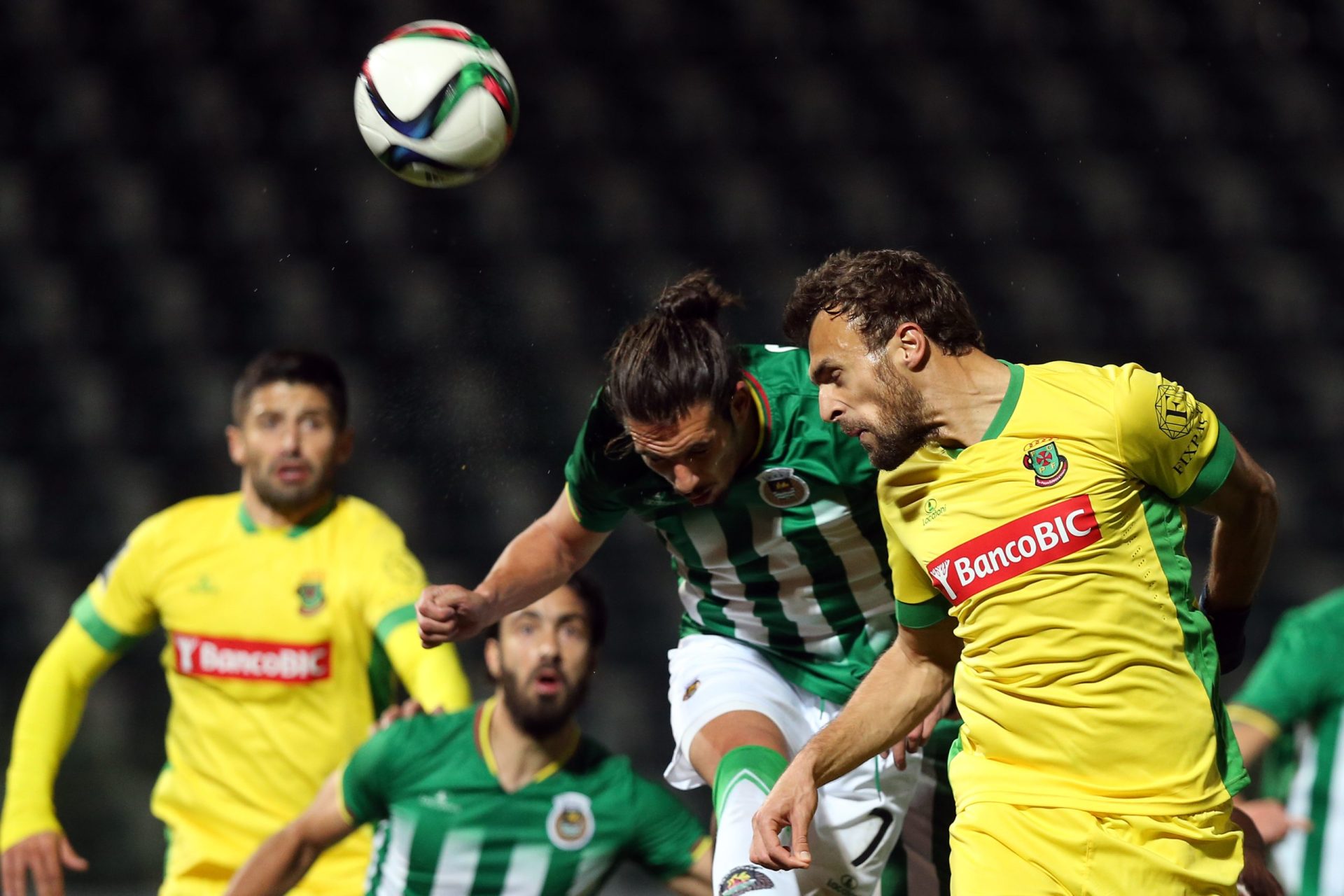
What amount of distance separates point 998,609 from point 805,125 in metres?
3.52

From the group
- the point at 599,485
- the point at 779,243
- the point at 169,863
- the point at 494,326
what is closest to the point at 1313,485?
the point at 779,243

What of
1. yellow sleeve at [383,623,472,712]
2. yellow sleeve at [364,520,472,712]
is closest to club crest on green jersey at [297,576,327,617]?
yellow sleeve at [364,520,472,712]

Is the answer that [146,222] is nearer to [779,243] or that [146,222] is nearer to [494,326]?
[494,326]

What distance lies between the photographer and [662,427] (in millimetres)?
2260

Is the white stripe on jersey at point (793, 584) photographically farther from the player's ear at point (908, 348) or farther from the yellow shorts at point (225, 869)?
the yellow shorts at point (225, 869)

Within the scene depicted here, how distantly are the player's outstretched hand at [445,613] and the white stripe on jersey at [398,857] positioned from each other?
3.15ft

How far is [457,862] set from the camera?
10.5 ft

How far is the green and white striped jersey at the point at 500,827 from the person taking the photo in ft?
10.5

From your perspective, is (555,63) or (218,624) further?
(555,63)

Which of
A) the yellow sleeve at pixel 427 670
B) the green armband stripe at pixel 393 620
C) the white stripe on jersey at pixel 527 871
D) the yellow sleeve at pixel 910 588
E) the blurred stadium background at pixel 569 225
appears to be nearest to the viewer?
the yellow sleeve at pixel 910 588

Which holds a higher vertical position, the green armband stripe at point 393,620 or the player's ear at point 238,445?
the player's ear at point 238,445

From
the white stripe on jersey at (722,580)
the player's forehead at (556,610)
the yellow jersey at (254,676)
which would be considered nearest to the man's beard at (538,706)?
the player's forehead at (556,610)

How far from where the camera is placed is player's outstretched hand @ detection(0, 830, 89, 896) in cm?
338

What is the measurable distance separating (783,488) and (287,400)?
163 centimetres
